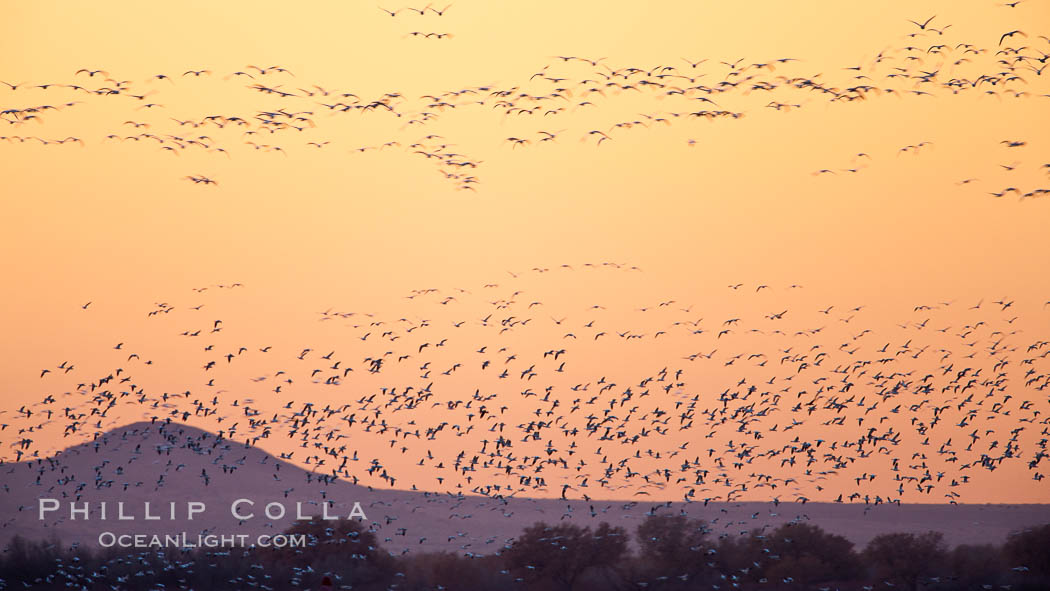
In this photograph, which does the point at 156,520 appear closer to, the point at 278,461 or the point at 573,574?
the point at 278,461

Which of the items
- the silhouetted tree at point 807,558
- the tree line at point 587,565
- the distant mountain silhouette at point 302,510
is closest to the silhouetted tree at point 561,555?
the tree line at point 587,565

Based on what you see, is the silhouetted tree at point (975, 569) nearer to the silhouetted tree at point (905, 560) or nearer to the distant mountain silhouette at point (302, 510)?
the silhouetted tree at point (905, 560)

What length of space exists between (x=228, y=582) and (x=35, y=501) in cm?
7874

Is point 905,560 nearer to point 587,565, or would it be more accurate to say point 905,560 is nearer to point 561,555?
point 587,565

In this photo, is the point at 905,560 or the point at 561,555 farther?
the point at 561,555

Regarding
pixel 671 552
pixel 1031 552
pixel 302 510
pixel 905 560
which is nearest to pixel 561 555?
pixel 671 552

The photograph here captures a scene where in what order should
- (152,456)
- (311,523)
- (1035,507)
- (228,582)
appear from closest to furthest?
(228,582), (311,523), (152,456), (1035,507)

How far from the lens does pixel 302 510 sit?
419 ft

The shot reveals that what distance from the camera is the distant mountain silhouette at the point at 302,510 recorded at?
10950cm

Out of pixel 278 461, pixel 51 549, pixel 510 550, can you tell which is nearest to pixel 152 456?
pixel 278 461

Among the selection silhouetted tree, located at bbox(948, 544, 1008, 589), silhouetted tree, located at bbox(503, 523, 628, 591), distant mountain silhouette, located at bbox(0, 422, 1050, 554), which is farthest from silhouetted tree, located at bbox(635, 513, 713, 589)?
distant mountain silhouette, located at bbox(0, 422, 1050, 554)

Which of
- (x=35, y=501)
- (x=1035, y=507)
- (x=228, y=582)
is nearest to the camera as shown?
(x=228, y=582)

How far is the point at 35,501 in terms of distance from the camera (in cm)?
12231

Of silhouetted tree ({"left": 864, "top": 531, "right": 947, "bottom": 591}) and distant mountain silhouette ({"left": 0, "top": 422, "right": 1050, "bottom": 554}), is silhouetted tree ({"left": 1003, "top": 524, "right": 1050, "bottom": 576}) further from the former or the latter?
distant mountain silhouette ({"left": 0, "top": 422, "right": 1050, "bottom": 554})
